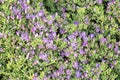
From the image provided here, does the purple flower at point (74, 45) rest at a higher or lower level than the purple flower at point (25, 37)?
lower

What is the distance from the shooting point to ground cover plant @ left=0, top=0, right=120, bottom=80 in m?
3.52

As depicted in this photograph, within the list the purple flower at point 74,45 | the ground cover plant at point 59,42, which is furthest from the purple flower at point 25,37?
the purple flower at point 74,45

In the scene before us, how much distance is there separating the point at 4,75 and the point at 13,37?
0.51 m

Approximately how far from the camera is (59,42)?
3.64m

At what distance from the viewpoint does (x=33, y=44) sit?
11.6ft

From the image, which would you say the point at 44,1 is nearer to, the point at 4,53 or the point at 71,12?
the point at 71,12

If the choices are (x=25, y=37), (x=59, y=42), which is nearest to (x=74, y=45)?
(x=59, y=42)

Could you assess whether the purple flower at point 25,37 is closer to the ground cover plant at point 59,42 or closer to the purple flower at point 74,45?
the ground cover plant at point 59,42

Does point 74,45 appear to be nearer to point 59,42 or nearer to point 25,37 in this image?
point 59,42

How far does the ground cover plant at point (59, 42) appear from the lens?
3521mm

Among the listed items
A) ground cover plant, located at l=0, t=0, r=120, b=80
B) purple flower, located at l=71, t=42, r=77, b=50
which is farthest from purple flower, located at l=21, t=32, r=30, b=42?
purple flower, located at l=71, t=42, r=77, b=50

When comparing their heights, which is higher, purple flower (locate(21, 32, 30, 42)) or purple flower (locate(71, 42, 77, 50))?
purple flower (locate(21, 32, 30, 42))

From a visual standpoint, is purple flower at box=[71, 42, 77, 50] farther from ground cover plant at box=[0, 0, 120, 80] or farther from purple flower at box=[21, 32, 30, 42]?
purple flower at box=[21, 32, 30, 42]

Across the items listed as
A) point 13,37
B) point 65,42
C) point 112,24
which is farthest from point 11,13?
point 112,24
